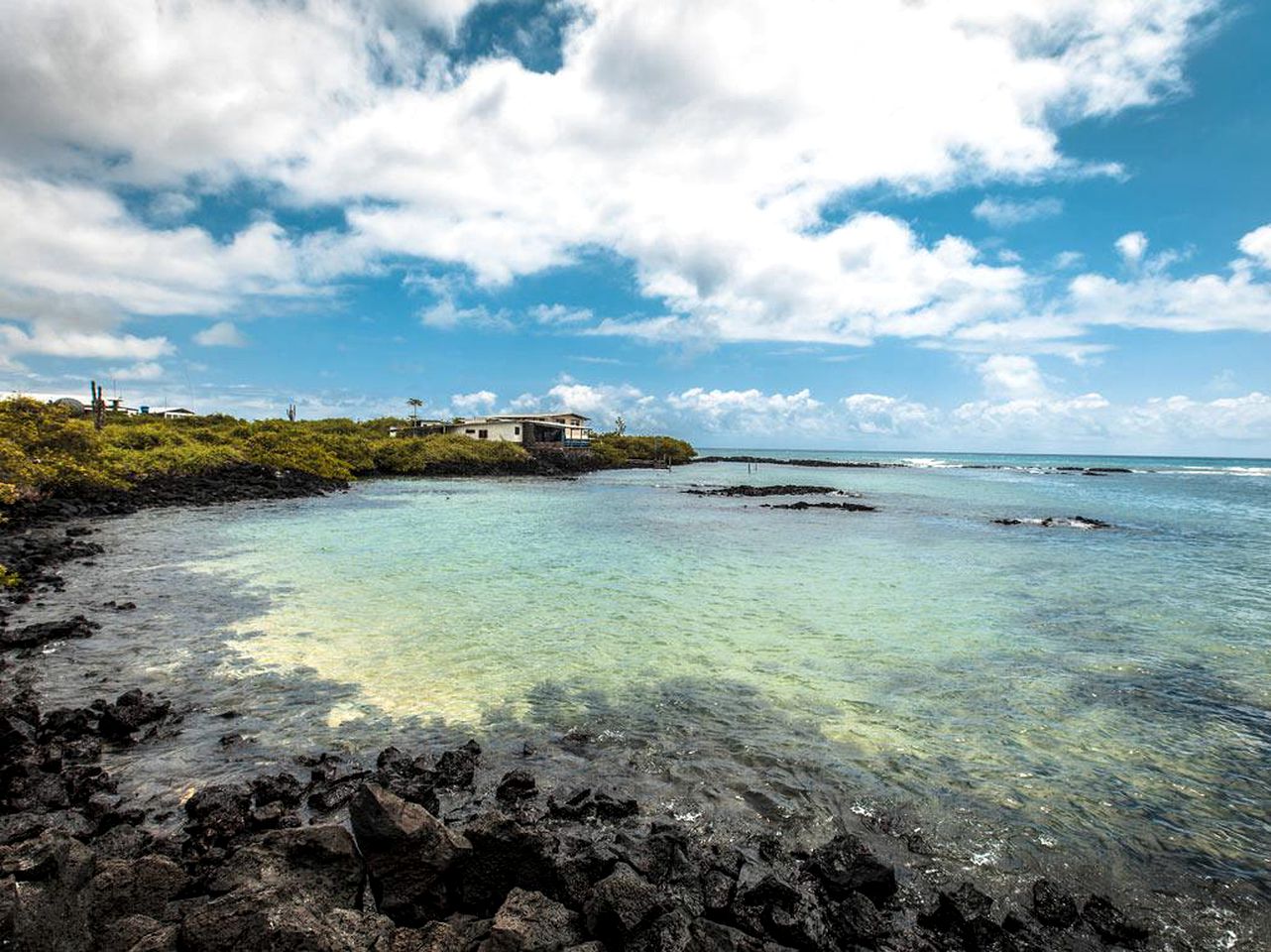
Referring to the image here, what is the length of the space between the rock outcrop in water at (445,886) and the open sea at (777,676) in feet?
2.48

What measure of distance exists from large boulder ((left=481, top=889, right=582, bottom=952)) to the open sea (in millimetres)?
2483

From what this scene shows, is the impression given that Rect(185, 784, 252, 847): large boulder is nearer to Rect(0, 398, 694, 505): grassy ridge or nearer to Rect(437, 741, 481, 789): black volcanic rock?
Rect(437, 741, 481, 789): black volcanic rock

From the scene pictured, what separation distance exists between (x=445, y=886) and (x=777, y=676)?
22.7 ft

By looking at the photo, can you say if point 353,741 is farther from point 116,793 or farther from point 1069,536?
point 1069,536

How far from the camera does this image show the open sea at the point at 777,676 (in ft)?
21.8

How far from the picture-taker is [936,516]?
123 ft

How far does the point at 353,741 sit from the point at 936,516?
3689cm

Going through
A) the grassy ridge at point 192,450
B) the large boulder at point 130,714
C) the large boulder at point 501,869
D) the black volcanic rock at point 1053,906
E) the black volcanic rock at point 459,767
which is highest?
the grassy ridge at point 192,450

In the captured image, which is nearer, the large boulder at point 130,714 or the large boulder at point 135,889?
the large boulder at point 135,889

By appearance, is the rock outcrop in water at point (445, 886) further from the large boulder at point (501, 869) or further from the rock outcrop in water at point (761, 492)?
the rock outcrop in water at point (761, 492)

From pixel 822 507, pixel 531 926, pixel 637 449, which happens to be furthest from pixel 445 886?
pixel 637 449

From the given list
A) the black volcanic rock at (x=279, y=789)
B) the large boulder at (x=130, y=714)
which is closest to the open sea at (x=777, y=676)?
the large boulder at (x=130, y=714)

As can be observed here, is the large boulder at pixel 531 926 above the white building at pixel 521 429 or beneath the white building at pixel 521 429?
beneath

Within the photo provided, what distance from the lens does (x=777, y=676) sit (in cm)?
1043
